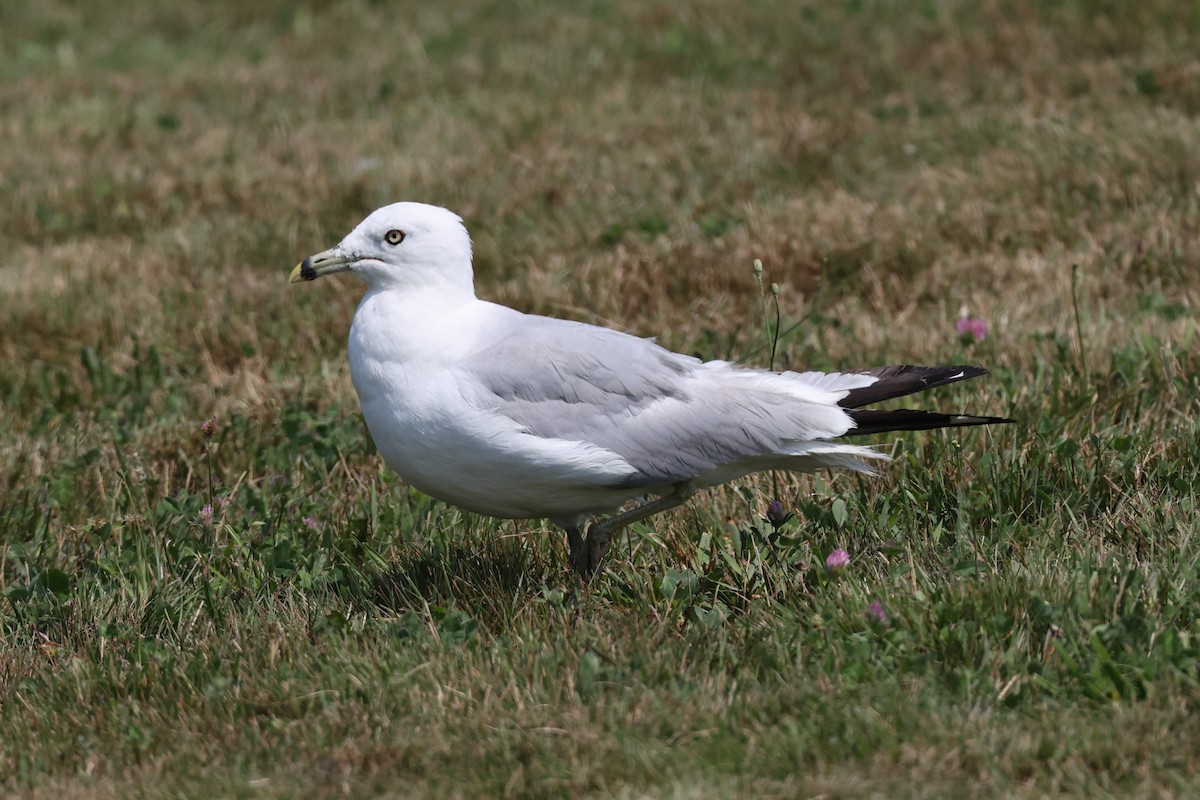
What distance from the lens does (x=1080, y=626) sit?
11.4 feet

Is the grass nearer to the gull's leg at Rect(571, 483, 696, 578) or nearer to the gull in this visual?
the gull's leg at Rect(571, 483, 696, 578)

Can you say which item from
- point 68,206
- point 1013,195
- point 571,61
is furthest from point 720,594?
point 571,61

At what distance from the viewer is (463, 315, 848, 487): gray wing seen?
13.1 feet

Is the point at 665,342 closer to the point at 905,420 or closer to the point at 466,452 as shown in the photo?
the point at 905,420

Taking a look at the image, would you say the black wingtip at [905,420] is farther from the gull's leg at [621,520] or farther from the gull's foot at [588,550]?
the gull's foot at [588,550]

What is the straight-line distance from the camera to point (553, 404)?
4.02 m

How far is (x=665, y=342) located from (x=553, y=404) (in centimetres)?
222

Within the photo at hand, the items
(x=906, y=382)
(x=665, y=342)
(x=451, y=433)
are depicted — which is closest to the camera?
(x=451, y=433)

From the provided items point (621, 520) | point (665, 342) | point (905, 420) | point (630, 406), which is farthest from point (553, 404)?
point (665, 342)

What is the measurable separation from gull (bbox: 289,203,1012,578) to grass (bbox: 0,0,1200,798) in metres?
0.26

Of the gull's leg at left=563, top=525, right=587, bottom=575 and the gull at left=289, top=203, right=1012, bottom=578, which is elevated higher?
the gull at left=289, top=203, right=1012, bottom=578

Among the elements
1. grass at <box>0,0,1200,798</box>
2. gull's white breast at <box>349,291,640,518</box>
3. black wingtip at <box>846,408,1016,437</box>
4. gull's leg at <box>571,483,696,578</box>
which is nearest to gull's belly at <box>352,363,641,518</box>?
Answer: gull's white breast at <box>349,291,640,518</box>

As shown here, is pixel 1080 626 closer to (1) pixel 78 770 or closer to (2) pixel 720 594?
(2) pixel 720 594

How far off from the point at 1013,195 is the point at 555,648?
4.26 m
